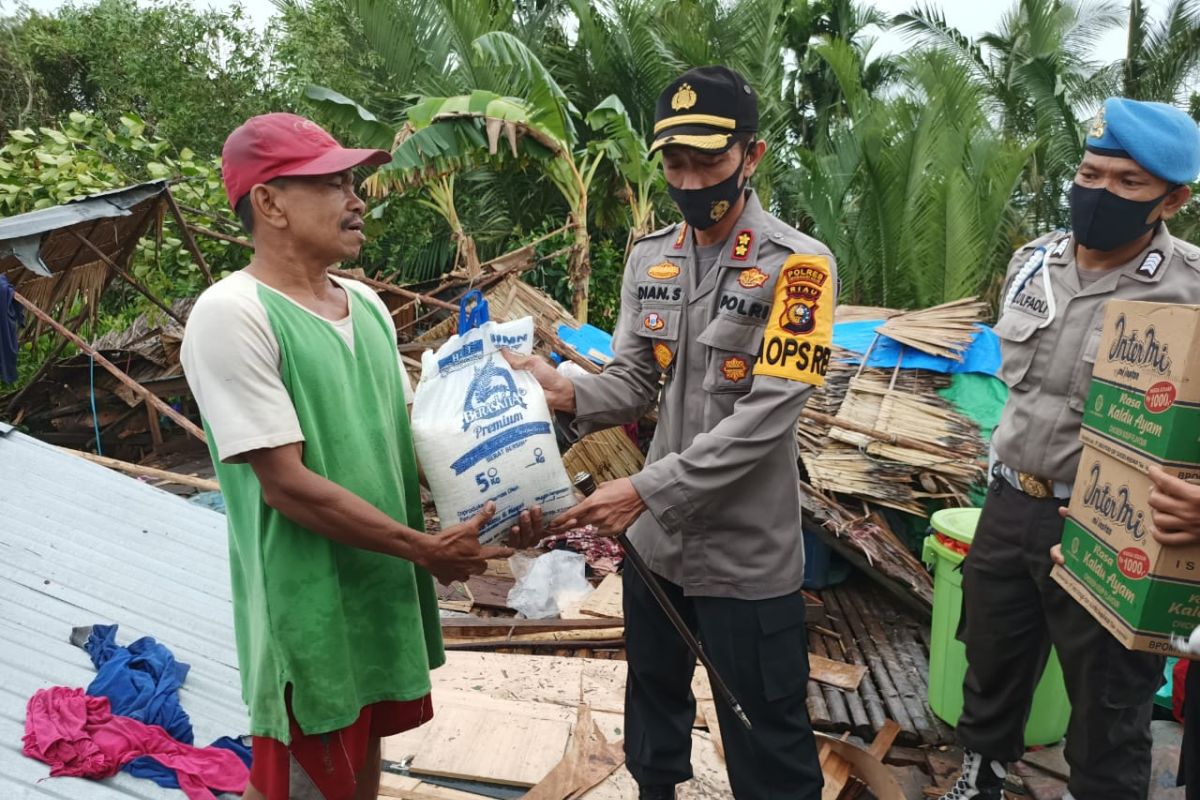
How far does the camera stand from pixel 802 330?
2.19 meters

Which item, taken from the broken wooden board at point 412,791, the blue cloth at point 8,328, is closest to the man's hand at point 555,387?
the broken wooden board at point 412,791

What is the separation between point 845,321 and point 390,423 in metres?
5.18

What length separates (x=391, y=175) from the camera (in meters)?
8.21

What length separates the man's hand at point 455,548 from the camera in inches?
76.5

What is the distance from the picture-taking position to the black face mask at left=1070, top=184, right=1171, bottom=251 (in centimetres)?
244

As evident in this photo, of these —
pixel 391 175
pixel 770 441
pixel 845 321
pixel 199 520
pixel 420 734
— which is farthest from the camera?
pixel 391 175

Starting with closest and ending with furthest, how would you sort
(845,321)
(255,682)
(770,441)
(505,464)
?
1. (255,682)
2. (505,464)
3. (770,441)
4. (845,321)

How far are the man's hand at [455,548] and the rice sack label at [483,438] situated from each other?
0.10 ft

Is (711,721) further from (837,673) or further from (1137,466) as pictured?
(1137,466)

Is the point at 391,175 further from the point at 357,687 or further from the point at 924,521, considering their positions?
the point at 357,687

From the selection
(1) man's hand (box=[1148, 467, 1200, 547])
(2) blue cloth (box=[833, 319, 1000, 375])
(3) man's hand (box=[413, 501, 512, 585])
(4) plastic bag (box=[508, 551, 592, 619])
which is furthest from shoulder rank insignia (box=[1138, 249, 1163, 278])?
(4) plastic bag (box=[508, 551, 592, 619])

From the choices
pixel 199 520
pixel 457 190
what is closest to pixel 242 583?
pixel 199 520

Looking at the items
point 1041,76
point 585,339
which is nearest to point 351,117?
point 585,339

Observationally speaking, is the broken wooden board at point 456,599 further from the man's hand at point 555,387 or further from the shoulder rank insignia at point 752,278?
the shoulder rank insignia at point 752,278
